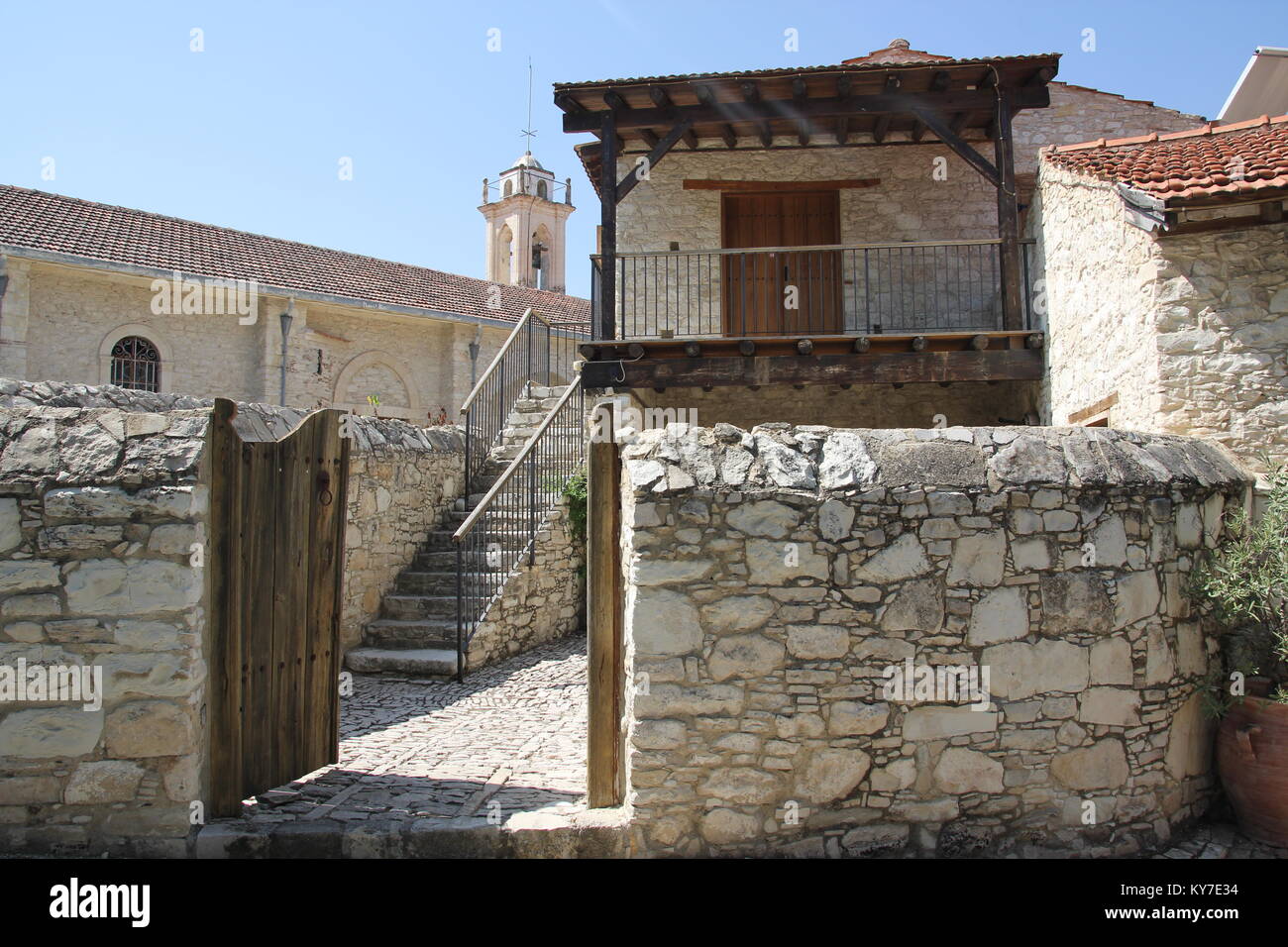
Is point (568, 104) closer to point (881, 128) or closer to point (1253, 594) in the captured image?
point (881, 128)

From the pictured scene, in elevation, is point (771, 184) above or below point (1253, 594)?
above

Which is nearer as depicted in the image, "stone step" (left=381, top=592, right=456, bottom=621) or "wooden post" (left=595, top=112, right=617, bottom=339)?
"stone step" (left=381, top=592, right=456, bottom=621)

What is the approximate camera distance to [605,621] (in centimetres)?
371

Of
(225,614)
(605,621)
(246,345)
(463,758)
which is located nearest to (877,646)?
(605,621)

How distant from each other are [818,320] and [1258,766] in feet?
24.8

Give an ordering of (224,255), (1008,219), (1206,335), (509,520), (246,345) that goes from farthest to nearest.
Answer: (224,255) → (246,345) → (1008,219) → (509,520) → (1206,335)

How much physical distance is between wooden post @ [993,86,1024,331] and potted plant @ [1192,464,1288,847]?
4.77 metres

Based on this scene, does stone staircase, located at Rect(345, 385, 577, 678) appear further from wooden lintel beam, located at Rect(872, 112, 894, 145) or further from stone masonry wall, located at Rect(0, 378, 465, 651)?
wooden lintel beam, located at Rect(872, 112, 894, 145)

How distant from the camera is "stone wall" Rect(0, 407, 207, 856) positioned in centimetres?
334

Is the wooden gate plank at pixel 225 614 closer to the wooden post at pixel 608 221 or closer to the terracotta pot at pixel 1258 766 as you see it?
the terracotta pot at pixel 1258 766

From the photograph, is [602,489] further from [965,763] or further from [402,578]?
[402,578]

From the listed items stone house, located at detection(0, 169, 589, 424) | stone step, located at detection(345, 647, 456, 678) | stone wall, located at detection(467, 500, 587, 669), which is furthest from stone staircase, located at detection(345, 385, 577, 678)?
stone house, located at detection(0, 169, 589, 424)

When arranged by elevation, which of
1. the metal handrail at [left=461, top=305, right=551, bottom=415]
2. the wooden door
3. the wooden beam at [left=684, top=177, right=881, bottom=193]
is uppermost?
the wooden beam at [left=684, top=177, right=881, bottom=193]
